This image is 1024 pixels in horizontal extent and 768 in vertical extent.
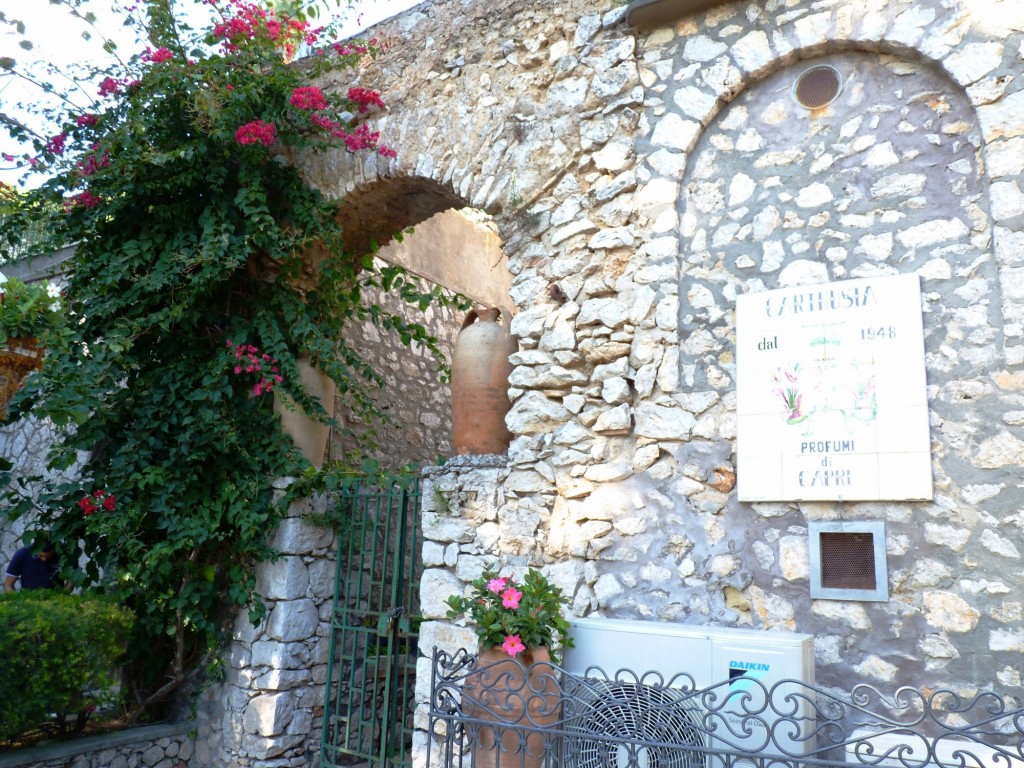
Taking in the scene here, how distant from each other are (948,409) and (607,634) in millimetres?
1552

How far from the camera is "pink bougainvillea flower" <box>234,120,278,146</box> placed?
4621 mm

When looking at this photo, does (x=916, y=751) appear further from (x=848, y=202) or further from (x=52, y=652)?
(x=52, y=652)

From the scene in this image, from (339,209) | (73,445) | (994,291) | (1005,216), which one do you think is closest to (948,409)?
(994,291)

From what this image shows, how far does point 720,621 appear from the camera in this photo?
3281 mm

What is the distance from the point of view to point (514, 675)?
3.00m

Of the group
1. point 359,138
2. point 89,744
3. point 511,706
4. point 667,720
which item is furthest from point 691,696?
point 359,138

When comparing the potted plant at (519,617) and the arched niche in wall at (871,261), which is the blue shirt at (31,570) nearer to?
the potted plant at (519,617)

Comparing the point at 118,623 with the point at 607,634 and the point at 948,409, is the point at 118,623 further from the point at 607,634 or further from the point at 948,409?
the point at 948,409

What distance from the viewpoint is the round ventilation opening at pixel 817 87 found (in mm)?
3496

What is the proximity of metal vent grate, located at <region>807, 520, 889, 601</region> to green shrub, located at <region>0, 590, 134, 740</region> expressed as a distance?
11.6 ft

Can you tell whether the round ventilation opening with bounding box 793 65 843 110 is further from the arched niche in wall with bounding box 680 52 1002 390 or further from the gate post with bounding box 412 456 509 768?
the gate post with bounding box 412 456 509 768

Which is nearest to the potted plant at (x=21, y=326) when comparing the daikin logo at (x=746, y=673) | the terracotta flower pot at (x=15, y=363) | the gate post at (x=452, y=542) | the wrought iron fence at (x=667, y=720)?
the terracotta flower pot at (x=15, y=363)

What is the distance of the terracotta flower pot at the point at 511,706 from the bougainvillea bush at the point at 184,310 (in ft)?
6.96

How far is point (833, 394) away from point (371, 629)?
2.69m
